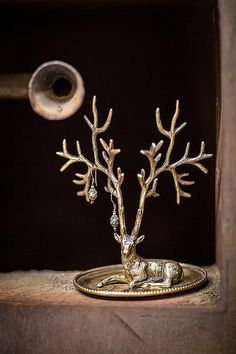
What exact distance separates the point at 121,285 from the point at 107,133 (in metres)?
0.82

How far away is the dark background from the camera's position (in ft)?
8.23

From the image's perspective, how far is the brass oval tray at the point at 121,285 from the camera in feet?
6.47

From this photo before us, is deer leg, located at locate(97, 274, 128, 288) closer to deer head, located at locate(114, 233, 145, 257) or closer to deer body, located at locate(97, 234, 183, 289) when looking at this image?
deer body, located at locate(97, 234, 183, 289)

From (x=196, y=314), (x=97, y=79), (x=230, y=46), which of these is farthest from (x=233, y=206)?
(x=97, y=79)

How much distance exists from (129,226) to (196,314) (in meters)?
0.86

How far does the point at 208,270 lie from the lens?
2.44 metres

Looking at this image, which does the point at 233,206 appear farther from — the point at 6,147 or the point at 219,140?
the point at 6,147

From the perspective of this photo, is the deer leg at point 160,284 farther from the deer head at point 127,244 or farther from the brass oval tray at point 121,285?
the deer head at point 127,244

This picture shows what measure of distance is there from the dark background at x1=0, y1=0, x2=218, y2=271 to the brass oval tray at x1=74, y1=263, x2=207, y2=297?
376mm

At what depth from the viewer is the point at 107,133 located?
8.70 ft

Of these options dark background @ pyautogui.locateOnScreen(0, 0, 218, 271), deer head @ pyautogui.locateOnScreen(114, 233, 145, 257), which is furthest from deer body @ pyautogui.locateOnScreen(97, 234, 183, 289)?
dark background @ pyautogui.locateOnScreen(0, 0, 218, 271)

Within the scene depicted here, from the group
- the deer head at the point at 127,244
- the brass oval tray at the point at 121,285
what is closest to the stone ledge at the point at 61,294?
the brass oval tray at the point at 121,285

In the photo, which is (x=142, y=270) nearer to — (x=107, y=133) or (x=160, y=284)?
(x=160, y=284)

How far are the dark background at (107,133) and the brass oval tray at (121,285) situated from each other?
Answer: 38 centimetres
